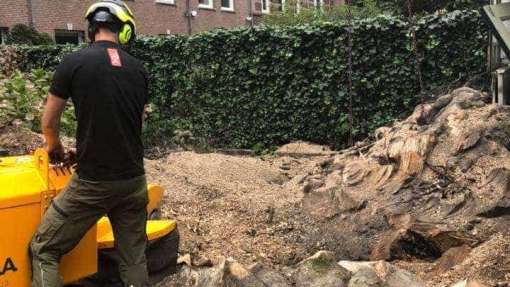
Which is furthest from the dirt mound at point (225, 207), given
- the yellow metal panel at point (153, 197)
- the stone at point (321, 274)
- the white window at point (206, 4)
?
the white window at point (206, 4)

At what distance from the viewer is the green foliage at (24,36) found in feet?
59.0

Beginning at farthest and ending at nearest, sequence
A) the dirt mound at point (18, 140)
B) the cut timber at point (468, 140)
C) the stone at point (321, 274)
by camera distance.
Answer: the dirt mound at point (18, 140), the cut timber at point (468, 140), the stone at point (321, 274)

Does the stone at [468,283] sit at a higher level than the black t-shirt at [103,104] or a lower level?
lower

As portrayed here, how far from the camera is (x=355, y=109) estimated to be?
10.7m

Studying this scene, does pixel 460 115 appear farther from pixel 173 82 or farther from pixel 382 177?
pixel 173 82

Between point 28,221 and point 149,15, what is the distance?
21.7 meters

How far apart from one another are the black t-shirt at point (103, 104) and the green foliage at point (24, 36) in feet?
52.0

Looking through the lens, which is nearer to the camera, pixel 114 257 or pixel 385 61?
pixel 114 257

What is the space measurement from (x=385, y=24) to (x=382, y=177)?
5.22 metres

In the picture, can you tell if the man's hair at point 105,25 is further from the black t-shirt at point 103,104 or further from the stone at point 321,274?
the stone at point 321,274

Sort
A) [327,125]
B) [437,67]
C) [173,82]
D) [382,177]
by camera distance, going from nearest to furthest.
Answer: [382,177], [437,67], [327,125], [173,82]

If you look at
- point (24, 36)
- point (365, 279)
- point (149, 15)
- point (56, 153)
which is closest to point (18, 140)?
point (56, 153)

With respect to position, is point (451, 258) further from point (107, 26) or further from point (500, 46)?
point (107, 26)

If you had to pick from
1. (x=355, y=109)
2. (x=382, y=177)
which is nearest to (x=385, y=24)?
(x=355, y=109)
